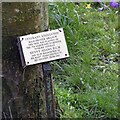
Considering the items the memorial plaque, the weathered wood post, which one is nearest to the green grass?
the weathered wood post

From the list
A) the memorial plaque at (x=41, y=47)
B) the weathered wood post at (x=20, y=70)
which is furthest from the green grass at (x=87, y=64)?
the memorial plaque at (x=41, y=47)

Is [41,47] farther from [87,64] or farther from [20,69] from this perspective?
[87,64]

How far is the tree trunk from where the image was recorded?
5.93 ft

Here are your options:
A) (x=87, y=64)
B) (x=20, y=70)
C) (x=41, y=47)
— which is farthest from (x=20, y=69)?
(x=87, y=64)

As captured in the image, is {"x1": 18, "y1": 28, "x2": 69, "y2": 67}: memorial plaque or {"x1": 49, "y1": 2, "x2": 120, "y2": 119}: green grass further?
{"x1": 49, "y1": 2, "x2": 120, "y2": 119}: green grass

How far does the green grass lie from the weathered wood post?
0.28 m

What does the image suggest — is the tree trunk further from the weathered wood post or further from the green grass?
the green grass

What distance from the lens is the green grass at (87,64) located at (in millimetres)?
2256

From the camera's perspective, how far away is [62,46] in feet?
5.94

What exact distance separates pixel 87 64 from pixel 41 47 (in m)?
0.98

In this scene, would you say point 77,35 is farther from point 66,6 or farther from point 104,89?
point 104,89

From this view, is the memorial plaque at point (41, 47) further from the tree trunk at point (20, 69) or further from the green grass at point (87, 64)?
the green grass at point (87, 64)

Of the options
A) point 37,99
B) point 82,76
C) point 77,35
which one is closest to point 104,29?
point 77,35

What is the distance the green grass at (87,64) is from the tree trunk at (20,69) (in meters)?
0.28
